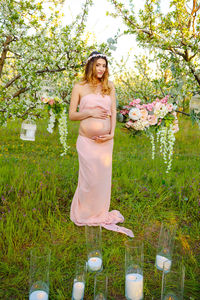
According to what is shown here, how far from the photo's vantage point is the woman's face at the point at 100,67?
4.13 m

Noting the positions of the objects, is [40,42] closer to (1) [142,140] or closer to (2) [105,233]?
(2) [105,233]

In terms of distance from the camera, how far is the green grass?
10.2 feet

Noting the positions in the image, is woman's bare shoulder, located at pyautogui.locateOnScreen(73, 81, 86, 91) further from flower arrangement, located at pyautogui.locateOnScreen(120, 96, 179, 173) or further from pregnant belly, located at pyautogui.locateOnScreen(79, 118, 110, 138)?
flower arrangement, located at pyautogui.locateOnScreen(120, 96, 179, 173)

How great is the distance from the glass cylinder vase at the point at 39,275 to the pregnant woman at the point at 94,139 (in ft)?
6.14

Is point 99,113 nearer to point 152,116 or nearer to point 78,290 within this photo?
point 152,116

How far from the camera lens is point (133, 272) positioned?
8.76ft

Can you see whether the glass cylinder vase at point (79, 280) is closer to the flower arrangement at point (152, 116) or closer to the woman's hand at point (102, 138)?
the woman's hand at point (102, 138)

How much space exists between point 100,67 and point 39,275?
3.03m

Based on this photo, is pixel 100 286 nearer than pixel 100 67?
Yes

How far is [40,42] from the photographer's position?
6.13m

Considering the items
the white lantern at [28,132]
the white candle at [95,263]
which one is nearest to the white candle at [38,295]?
the white candle at [95,263]

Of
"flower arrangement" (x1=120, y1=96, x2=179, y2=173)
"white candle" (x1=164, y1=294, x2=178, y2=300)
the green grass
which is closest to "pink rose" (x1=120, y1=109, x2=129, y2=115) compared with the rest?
"flower arrangement" (x1=120, y1=96, x2=179, y2=173)

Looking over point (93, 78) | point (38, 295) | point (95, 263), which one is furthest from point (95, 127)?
point (38, 295)

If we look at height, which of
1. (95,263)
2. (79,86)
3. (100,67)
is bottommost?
(95,263)
